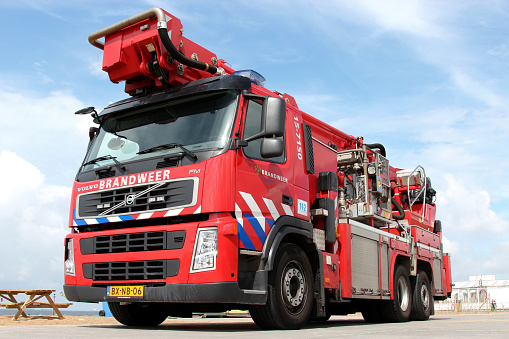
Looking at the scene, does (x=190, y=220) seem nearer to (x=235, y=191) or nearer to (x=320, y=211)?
(x=235, y=191)

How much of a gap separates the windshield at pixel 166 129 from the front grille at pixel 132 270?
4.29 feet

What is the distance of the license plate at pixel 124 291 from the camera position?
635 cm

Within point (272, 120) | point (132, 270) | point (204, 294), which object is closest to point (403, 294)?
point (272, 120)

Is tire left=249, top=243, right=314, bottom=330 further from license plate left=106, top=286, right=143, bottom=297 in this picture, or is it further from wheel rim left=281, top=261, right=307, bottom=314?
license plate left=106, top=286, right=143, bottom=297

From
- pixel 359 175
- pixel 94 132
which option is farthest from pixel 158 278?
pixel 359 175

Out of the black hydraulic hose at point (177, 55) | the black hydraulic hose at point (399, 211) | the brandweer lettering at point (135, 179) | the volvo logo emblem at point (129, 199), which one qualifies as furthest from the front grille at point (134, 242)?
the black hydraulic hose at point (399, 211)

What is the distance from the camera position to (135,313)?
8078 mm

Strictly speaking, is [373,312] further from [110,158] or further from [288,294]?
[110,158]

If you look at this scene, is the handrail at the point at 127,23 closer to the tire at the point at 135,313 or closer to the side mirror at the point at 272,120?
the side mirror at the point at 272,120

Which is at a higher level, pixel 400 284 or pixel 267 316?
pixel 400 284

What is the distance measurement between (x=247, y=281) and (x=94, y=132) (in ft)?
10.7

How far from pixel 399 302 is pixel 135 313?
5.06 metres

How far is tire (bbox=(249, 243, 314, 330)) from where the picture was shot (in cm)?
655

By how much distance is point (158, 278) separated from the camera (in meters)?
6.32
